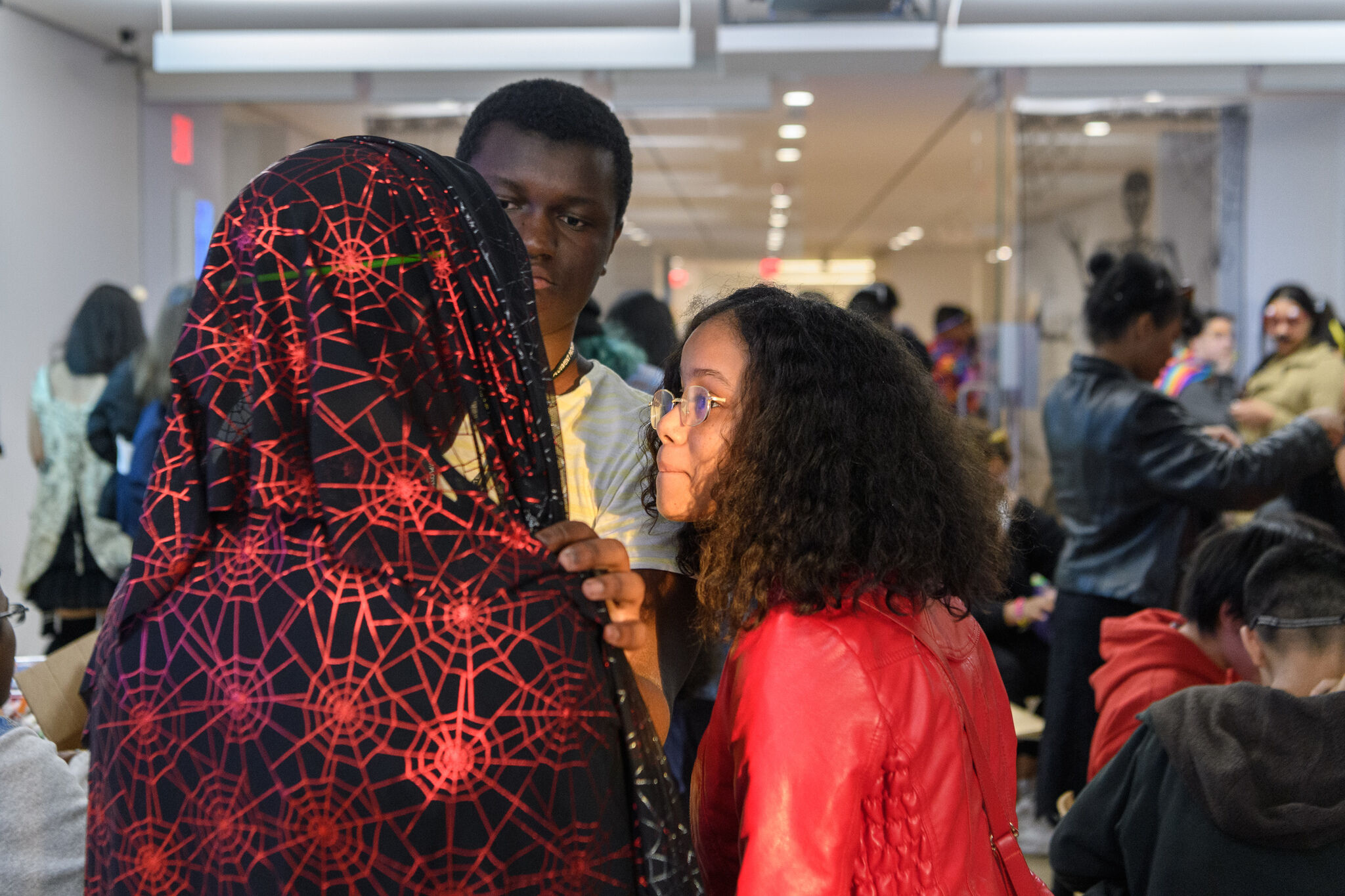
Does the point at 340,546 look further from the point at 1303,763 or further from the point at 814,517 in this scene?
the point at 1303,763

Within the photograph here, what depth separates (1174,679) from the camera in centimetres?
218

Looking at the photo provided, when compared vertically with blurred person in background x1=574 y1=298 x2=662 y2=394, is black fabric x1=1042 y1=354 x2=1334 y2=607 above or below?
below

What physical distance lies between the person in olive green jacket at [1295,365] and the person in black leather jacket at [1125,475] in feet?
5.31

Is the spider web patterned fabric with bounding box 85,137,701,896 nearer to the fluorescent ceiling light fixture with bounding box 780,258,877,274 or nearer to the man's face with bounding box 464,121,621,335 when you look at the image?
the man's face with bounding box 464,121,621,335

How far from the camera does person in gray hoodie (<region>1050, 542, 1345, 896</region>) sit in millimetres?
1635

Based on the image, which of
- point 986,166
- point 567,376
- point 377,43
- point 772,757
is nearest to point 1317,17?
point 986,166

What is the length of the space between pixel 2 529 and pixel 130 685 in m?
5.24

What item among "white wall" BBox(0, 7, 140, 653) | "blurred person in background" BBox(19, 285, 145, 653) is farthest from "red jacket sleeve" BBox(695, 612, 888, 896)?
"white wall" BBox(0, 7, 140, 653)

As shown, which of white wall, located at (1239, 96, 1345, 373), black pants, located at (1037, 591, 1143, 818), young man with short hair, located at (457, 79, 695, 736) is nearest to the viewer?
young man with short hair, located at (457, 79, 695, 736)

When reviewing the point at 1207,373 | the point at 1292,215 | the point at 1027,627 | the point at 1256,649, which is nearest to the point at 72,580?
the point at 1027,627

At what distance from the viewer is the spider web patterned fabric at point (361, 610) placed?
2.65 feet

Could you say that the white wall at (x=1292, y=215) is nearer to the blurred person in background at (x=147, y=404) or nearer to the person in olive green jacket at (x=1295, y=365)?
the person in olive green jacket at (x=1295, y=365)

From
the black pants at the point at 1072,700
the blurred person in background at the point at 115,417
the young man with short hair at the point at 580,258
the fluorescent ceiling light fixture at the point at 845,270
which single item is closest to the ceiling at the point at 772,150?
the blurred person in background at the point at 115,417

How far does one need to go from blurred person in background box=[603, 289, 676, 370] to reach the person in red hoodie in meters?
1.78
